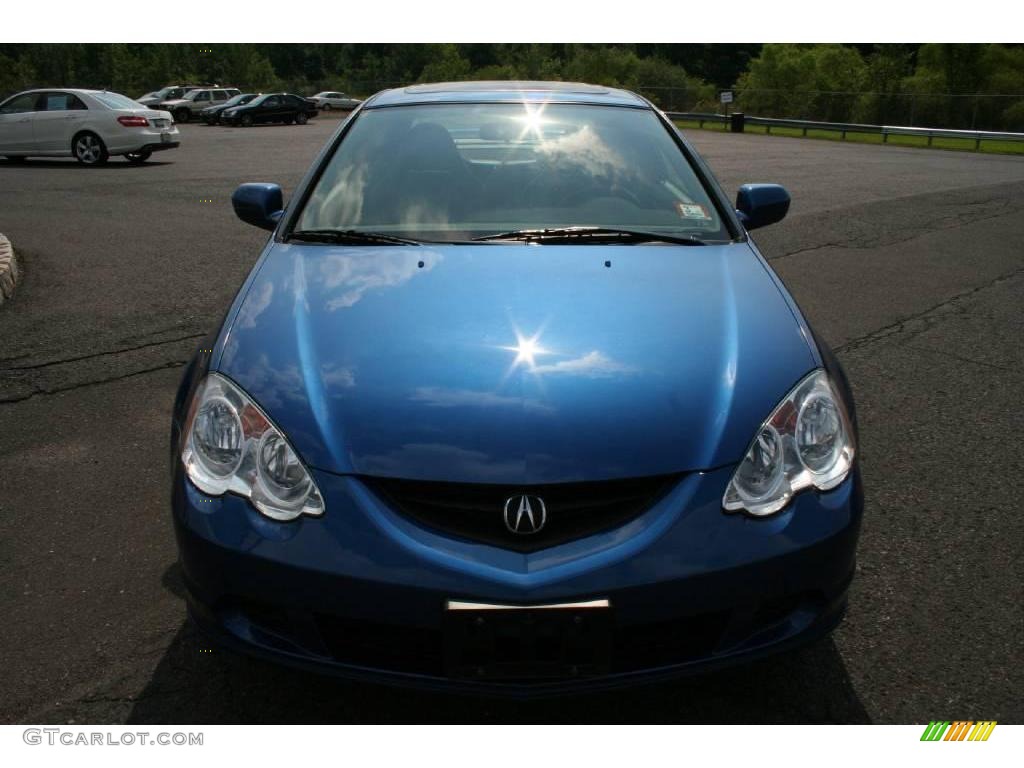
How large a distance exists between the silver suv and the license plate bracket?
4435 cm

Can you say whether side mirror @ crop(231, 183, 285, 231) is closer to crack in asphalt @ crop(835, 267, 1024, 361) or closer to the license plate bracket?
the license plate bracket

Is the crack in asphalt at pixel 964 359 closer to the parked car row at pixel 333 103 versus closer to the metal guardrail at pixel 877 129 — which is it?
the metal guardrail at pixel 877 129

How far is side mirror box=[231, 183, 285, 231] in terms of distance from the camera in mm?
3854

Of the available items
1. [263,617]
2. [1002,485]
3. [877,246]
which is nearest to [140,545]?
[263,617]

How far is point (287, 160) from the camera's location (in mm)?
19625

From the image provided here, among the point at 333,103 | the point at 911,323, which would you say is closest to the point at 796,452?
the point at 911,323

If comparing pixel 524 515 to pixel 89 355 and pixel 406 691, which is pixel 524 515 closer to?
pixel 406 691

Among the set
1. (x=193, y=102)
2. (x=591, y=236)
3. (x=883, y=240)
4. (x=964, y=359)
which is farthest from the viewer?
(x=193, y=102)

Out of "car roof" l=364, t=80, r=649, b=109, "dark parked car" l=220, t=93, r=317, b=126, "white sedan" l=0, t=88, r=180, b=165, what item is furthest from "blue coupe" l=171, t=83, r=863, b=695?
"dark parked car" l=220, t=93, r=317, b=126

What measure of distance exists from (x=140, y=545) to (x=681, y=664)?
6.46ft

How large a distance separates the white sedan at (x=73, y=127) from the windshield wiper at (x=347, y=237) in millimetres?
16116

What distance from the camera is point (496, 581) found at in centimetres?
201
